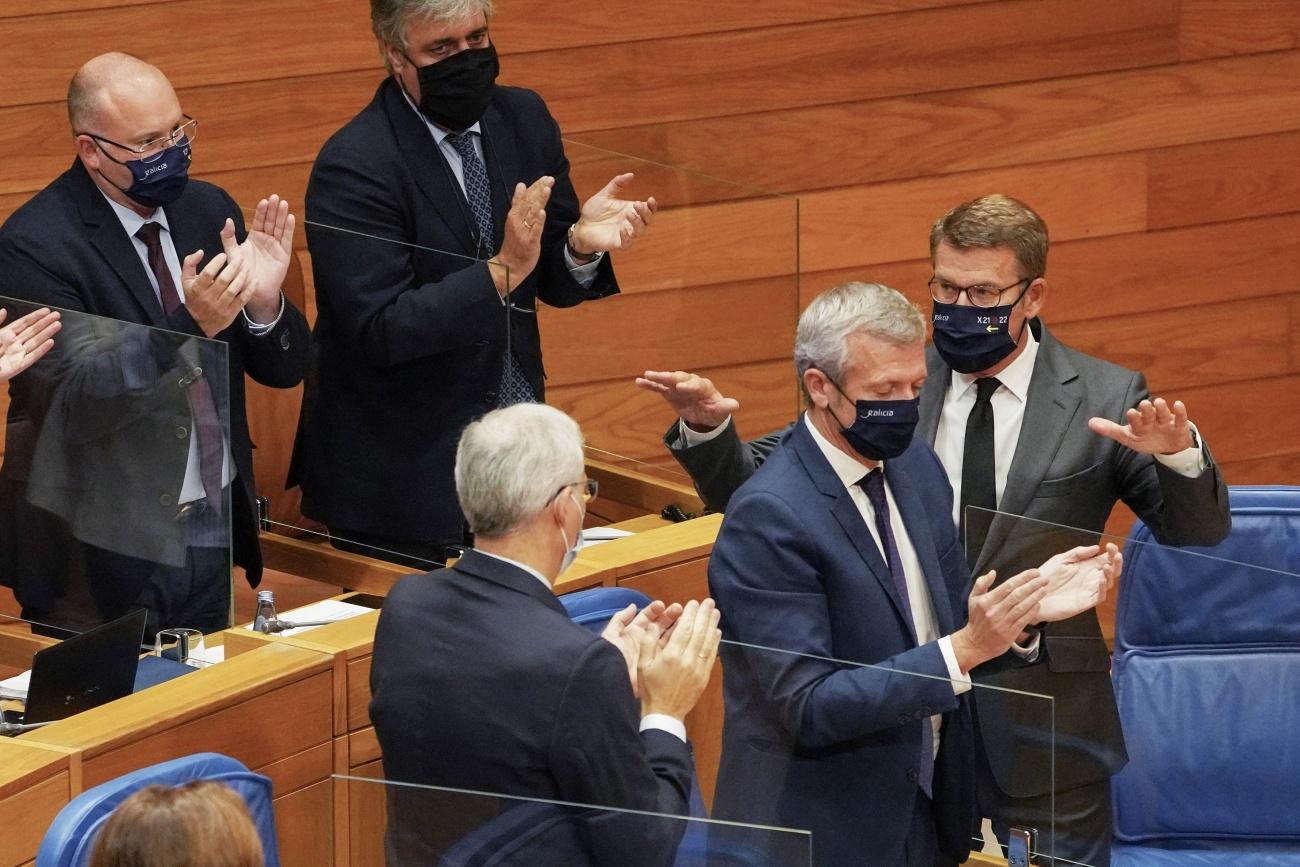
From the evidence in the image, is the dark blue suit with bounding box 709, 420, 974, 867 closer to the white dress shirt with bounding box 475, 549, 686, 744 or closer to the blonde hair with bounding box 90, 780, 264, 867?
the white dress shirt with bounding box 475, 549, 686, 744

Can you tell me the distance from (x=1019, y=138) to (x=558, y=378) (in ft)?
5.47

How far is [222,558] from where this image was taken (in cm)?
267

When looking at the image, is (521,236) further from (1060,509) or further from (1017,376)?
(1060,509)

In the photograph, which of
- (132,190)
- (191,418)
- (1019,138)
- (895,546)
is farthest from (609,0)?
(895,546)

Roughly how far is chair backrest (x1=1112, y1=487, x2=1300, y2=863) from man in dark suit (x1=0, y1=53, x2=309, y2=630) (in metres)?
1.21

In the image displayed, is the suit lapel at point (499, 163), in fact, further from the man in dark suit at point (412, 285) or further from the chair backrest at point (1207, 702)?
the chair backrest at point (1207, 702)

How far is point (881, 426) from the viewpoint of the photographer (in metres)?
2.30

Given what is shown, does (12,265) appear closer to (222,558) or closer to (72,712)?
(222,558)

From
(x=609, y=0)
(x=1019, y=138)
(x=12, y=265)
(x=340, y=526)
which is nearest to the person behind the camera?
(x=12, y=265)

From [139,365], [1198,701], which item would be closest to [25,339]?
[139,365]

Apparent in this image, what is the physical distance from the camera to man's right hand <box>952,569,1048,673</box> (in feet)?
7.02

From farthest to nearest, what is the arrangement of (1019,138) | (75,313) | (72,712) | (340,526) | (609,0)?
(1019,138) → (609,0) → (340,526) → (75,313) → (72,712)

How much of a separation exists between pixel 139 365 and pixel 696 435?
2.39 feet

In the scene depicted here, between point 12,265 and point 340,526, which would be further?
point 340,526
